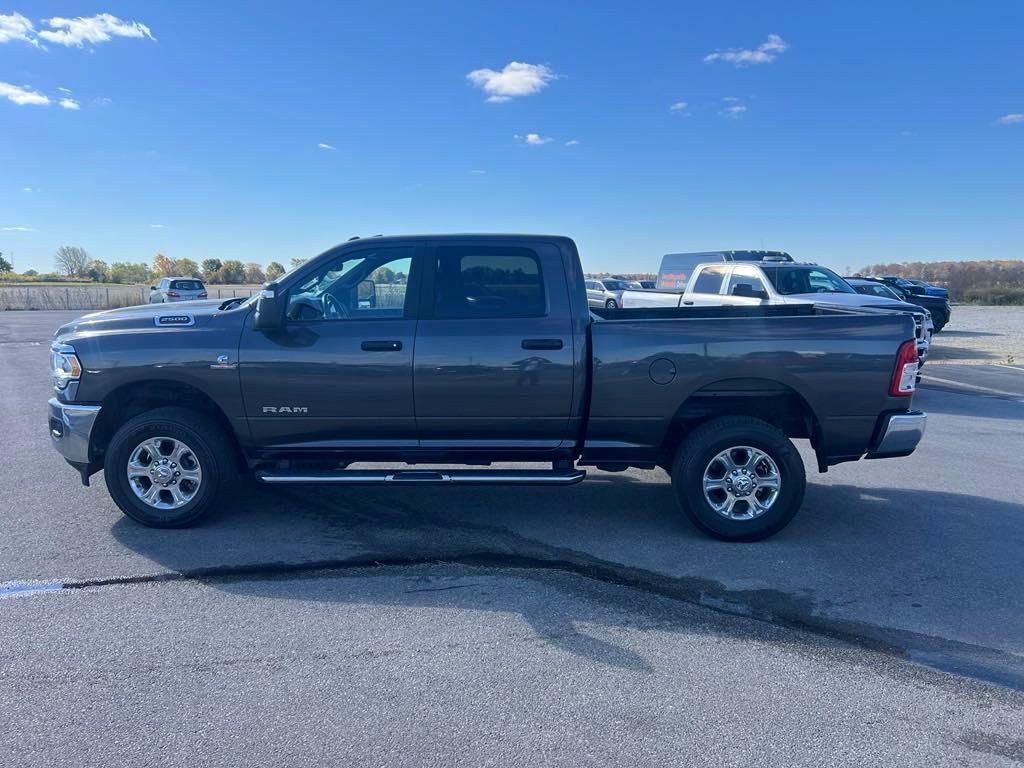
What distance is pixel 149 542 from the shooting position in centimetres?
540

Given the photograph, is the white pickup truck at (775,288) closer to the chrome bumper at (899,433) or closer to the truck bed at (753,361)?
the chrome bumper at (899,433)

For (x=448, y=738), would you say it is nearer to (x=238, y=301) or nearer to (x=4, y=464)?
(x=238, y=301)

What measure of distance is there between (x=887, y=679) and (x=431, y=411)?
10.4 feet

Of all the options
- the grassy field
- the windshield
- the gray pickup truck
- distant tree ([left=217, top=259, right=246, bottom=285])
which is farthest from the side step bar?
distant tree ([left=217, top=259, right=246, bottom=285])

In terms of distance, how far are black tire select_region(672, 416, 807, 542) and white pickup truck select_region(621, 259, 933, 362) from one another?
8.07m

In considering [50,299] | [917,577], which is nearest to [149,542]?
[917,577]

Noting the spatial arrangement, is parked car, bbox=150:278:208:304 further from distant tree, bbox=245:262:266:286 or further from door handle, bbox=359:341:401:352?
distant tree, bbox=245:262:266:286

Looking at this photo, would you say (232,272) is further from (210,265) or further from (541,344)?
(541,344)

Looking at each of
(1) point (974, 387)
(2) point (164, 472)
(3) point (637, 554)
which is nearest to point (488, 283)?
(3) point (637, 554)

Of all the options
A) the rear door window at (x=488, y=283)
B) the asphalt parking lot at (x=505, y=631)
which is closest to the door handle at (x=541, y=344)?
the rear door window at (x=488, y=283)

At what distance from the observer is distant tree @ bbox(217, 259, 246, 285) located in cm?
6846

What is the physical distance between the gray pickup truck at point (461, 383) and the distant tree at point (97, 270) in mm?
98912

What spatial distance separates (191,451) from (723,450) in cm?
370

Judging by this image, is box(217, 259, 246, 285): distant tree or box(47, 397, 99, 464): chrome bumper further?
box(217, 259, 246, 285): distant tree
